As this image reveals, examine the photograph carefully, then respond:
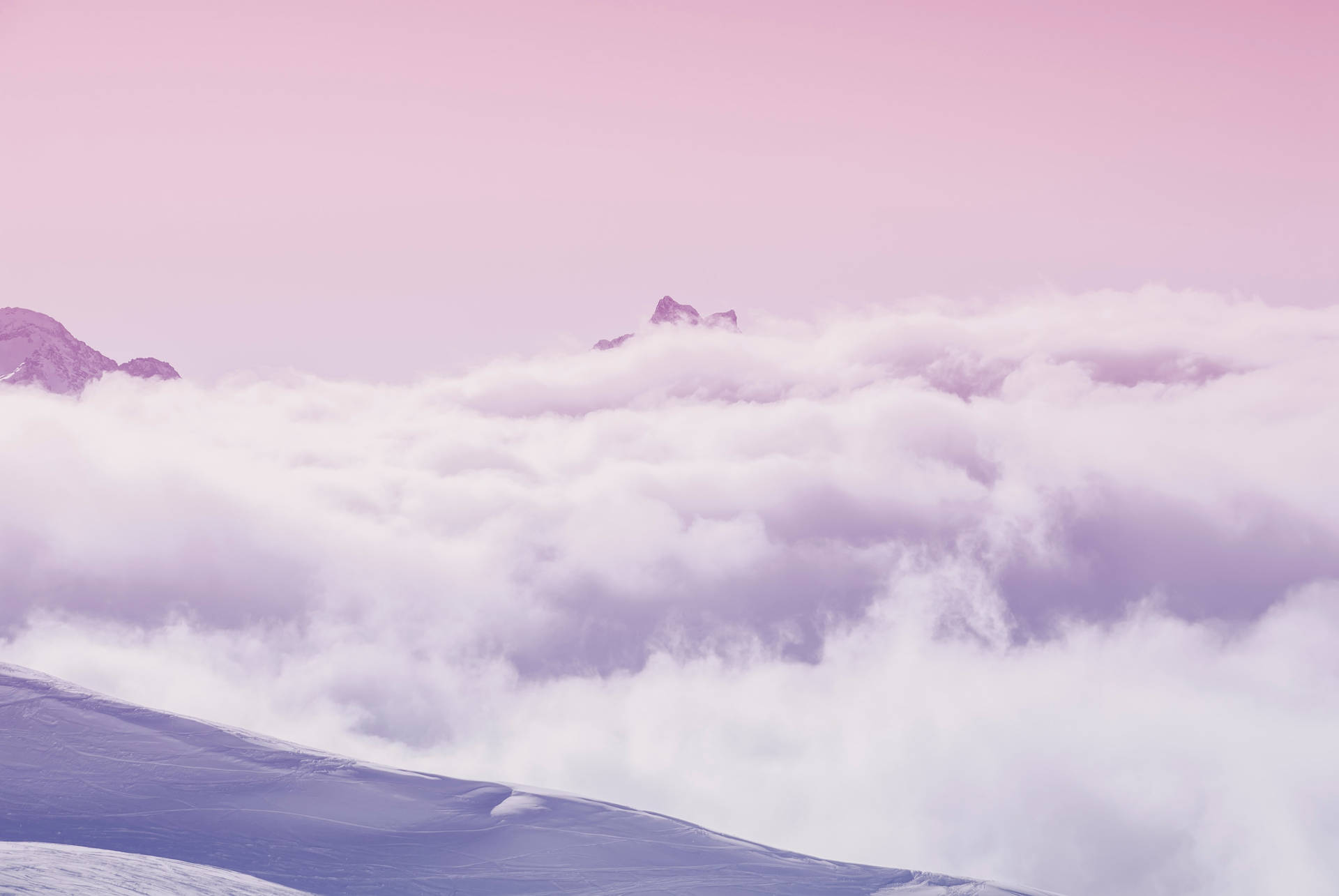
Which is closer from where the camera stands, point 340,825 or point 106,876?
point 106,876

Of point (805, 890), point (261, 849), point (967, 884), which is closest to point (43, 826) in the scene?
point (261, 849)

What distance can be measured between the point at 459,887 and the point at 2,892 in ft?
73.1

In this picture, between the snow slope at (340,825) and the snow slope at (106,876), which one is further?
the snow slope at (340,825)

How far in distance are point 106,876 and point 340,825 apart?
1745 cm

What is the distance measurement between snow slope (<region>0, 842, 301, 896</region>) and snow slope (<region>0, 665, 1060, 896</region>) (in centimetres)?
494

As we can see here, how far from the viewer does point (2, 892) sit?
3581 cm

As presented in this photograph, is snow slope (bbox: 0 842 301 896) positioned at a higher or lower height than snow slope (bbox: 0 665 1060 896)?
lower

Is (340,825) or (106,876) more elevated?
(340,825)

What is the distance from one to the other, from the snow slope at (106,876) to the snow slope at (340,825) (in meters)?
4.94

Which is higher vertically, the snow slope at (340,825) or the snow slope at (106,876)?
the snow slope at (340,825)

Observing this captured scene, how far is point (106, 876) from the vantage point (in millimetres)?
41094

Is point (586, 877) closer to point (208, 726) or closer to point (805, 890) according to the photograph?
point (805, 890)

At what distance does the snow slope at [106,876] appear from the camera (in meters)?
38.1

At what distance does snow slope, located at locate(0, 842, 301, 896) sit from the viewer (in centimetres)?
3806
